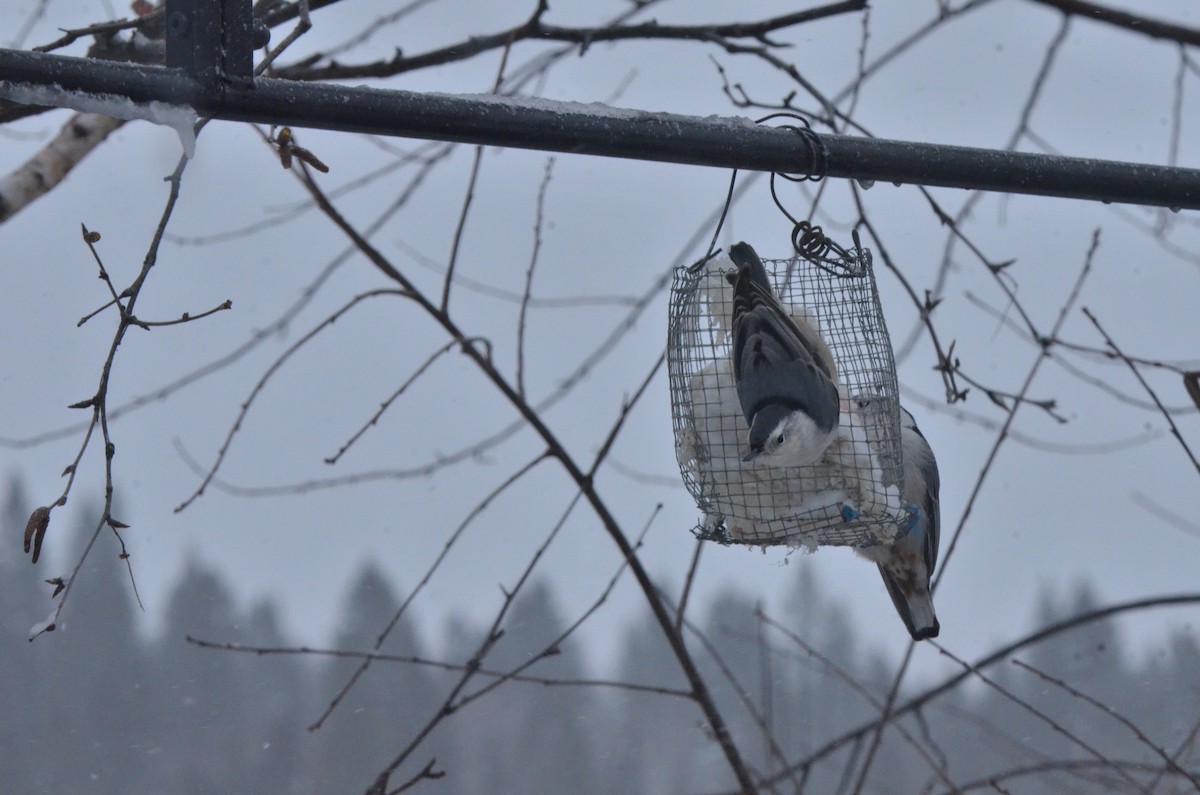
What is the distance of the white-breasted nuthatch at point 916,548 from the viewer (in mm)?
2275

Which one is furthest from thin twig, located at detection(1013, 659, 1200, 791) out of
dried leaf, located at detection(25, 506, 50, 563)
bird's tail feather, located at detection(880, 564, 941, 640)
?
dried leaf, located at detection(25, 506, 50, 563)

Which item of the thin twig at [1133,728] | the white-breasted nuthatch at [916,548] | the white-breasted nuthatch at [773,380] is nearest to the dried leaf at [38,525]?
the white-breasted nuthatch at [773,380]

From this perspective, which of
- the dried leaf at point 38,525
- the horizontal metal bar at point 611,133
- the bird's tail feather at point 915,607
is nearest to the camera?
the horizontal metal bar at point 611,133

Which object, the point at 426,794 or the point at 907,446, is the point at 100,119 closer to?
the point at 907,446

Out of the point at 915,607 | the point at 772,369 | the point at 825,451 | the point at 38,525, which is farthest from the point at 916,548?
the point at 38,525

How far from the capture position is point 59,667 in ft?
10.8

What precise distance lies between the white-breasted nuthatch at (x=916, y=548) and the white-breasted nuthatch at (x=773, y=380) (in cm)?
40

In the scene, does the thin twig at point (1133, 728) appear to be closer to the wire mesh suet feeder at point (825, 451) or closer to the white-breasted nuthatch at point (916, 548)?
the white-breasted nuthatch at point (916, 548)

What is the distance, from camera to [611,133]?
53.9 inches

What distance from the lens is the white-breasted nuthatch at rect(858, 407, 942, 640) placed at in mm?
2275

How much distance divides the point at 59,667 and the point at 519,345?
6.23 ft

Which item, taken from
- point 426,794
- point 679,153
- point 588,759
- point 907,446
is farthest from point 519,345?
point 426,794

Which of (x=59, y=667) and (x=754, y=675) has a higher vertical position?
(x=754, y=675)

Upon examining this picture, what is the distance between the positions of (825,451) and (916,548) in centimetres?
44
